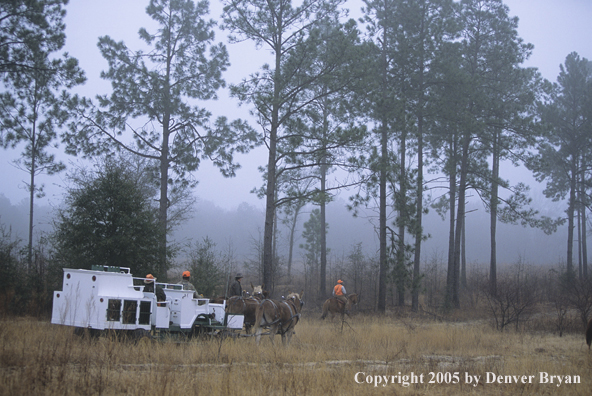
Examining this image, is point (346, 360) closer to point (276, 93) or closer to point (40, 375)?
point (40, 375)

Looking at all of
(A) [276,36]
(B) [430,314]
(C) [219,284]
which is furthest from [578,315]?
(A) [276,36]

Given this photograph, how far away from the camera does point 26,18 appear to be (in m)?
15.2

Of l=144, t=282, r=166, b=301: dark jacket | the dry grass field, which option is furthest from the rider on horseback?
l=144, t=282, r=166, b=301: dark jacket

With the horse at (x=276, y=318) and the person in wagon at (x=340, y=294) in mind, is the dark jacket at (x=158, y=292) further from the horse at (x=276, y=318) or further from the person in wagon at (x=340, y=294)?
the person in wagon at (x=340, y=294)

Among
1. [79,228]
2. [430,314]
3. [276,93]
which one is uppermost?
[276,93]

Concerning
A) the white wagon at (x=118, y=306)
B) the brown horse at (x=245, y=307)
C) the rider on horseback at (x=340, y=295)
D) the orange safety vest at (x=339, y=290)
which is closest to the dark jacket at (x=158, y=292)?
the white wagon at (x=118, y=306)

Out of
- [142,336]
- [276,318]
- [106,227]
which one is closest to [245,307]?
[276,318]

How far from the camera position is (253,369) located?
746cm

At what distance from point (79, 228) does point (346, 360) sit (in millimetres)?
9905

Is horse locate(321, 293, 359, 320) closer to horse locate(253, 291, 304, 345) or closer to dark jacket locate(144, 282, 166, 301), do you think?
horse locate(253, 291, 304, 345)

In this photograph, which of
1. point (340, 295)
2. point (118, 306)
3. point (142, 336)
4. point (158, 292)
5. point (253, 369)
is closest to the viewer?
point (253, 369)

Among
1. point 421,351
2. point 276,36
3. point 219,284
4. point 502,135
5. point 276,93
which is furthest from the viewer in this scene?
point 502,135

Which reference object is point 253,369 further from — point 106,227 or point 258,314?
point 106,227

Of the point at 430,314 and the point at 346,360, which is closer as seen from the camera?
the point at 346,360
